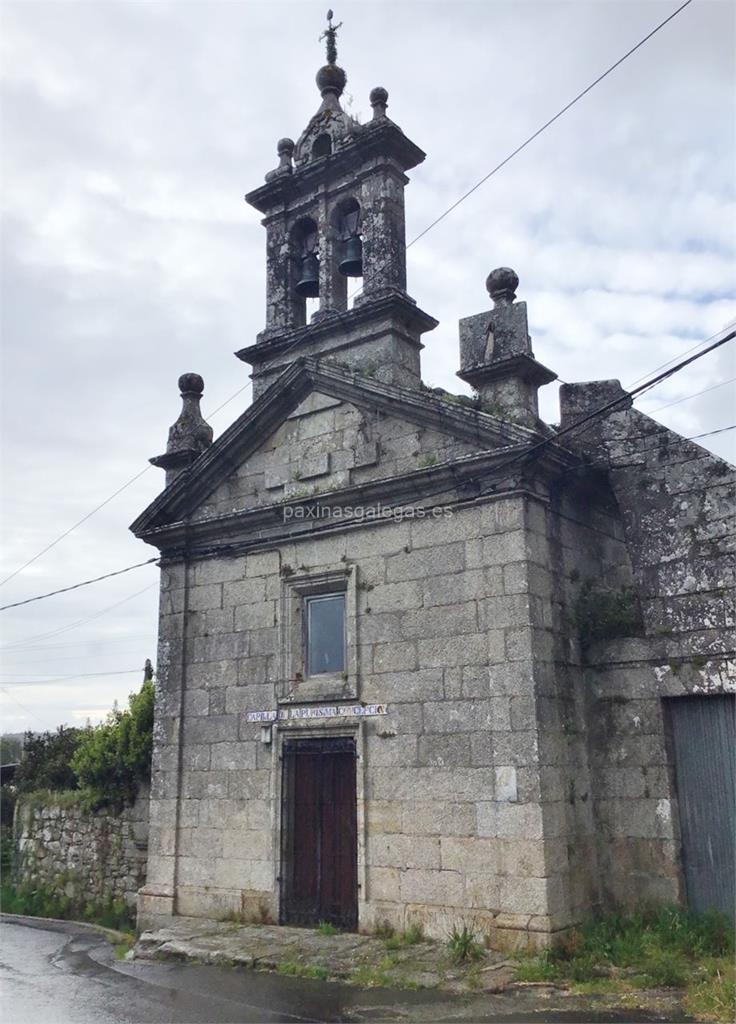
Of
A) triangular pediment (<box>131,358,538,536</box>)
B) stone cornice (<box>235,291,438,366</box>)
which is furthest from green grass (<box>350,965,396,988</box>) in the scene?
stone cornice (<box>235,291,438,366</box>)

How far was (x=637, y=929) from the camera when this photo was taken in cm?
880

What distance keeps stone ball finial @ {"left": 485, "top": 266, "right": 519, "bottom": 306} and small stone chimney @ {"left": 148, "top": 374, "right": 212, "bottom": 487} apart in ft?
15.6

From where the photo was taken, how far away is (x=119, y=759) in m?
14.2

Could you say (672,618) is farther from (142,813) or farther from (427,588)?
(142,813)

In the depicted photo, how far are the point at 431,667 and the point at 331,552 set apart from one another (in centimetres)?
204

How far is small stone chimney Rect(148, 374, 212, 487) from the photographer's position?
13203 millimetres

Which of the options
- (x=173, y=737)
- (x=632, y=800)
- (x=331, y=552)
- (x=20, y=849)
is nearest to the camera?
(x=632, y=800)

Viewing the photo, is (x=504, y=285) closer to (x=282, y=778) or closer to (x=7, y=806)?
(x=282, y=778)

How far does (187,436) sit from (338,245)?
3.47 m

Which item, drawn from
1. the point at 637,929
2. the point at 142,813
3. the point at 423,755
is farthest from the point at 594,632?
the point at 142,813

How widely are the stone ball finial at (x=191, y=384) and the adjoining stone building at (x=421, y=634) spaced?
114cm

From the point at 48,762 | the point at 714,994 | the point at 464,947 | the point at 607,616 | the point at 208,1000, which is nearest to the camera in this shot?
the point at 714,994

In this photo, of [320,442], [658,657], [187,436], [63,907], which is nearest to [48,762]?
[63,907]

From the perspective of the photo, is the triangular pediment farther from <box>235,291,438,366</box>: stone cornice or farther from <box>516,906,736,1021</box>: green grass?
<box>516,906,736,1021</box>: green grass
